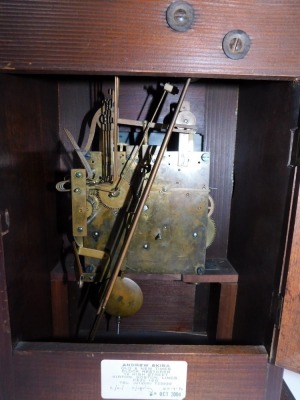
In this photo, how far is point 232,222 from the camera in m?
1.17

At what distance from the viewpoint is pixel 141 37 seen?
61 centimetres

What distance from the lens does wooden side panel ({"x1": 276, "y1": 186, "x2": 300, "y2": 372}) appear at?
679 mm

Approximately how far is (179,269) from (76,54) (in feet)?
2.29

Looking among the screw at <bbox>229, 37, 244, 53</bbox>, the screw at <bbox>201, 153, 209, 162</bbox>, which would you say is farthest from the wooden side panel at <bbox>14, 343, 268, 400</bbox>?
the screw at <bbox>229, 37, 244, 53</bbox>

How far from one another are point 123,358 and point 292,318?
385 mm

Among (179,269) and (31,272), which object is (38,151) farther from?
(179,269)

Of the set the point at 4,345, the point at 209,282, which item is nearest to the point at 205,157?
the point at 209,282

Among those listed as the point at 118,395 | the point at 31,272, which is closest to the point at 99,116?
the point at 31,272

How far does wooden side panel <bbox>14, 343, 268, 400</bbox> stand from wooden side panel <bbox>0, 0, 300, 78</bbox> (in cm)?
60

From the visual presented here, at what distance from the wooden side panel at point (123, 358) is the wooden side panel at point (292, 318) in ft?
0.16

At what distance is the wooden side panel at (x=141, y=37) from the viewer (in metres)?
0.60

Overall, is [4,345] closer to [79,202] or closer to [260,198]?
[79,202]

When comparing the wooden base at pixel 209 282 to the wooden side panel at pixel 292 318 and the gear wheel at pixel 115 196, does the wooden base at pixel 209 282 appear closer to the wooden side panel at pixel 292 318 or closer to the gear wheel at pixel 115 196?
the gear wheel at pixel 115 196

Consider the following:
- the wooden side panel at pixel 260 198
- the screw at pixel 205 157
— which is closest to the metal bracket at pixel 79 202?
the screw at pixel 205 157
